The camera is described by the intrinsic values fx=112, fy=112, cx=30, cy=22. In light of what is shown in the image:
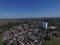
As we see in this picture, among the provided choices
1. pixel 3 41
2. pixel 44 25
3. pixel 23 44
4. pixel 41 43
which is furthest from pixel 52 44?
pixel 44 25

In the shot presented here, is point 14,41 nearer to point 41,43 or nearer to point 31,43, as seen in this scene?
point 31,43

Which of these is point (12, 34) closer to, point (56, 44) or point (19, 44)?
point (19, 44)

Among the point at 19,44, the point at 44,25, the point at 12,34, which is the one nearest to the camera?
the point at 19,44

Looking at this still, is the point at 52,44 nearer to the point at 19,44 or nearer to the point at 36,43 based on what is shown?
the point at 36,43

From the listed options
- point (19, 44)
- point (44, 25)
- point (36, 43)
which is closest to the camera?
point (19, 44)

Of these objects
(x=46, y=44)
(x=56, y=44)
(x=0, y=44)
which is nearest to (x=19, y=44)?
(x=0, y=44)

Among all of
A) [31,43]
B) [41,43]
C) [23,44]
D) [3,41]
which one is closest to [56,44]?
[41,43]

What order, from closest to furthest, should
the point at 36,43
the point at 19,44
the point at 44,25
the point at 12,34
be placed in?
the point at 19,44 < the point at 36,43 < the point at 12,34 < the point at 44,25

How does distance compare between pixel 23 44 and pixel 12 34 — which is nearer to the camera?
pixel 23 44

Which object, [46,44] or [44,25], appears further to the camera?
[44,25]
